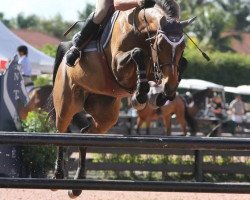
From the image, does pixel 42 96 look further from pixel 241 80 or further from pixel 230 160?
pixel 241 80

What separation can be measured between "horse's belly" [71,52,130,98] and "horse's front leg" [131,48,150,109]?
781 millimetres

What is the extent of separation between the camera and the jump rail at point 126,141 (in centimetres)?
580

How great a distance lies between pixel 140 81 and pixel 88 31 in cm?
148

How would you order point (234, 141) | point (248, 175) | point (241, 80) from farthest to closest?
point (241, 80) → point (248, 175) → point (234, 141)

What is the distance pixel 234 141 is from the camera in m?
5.82

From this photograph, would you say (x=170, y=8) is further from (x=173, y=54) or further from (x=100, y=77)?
(x=100, y=77)

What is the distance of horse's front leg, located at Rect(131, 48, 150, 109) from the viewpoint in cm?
805

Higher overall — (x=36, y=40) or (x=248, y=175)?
(x=248, y=175)

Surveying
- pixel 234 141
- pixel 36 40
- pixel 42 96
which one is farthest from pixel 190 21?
pixel 36 40

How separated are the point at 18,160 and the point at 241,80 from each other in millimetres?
40992

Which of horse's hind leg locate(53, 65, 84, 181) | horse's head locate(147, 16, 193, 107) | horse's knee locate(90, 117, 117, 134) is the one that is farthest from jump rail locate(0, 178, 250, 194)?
horse's hind leg locate(53, 65, 84, 181)

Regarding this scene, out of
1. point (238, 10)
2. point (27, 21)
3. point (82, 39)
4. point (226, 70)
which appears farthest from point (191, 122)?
point (27, 21)

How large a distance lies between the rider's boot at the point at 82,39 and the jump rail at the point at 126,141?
358 centimetres

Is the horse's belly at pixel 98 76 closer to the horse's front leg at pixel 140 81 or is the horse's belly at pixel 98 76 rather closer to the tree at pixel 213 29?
the horse's front leg at pixel 140 81
